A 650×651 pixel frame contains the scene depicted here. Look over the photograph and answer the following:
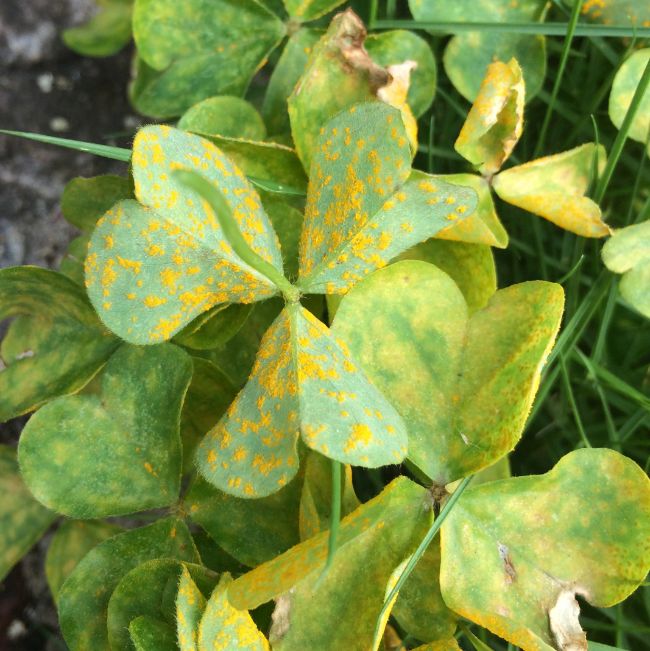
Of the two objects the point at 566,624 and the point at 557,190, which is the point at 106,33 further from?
the point at 566,624

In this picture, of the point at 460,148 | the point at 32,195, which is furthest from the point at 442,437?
the point at 32,195

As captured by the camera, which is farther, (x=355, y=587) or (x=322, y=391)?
(x=355, y=587)

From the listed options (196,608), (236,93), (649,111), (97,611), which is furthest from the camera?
(236,93)

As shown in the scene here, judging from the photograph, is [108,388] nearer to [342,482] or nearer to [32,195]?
[342,482]

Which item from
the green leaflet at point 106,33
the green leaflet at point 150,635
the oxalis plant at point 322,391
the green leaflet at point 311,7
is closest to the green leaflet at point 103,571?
the oxalis plant at point 322,391

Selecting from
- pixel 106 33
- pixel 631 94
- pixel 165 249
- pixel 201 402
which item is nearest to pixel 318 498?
pixel 201 402
